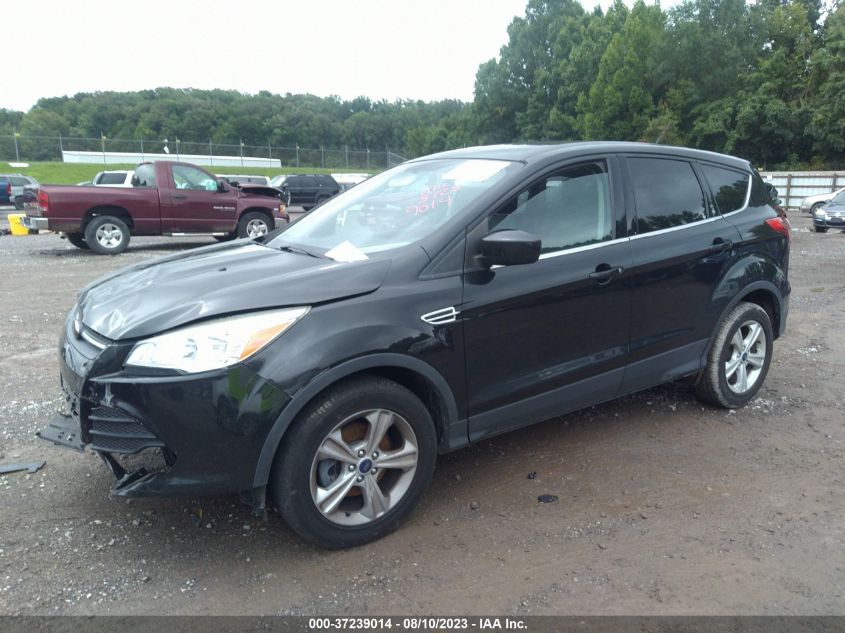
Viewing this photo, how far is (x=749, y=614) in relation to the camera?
263 centimetres

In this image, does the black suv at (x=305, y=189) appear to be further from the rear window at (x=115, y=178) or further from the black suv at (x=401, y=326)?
the black suv at (x=401, y=326)

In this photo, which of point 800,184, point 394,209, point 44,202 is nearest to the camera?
point 394,209

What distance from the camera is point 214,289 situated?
9.70 ft

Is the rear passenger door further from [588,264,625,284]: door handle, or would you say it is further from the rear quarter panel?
the rear quarter panel

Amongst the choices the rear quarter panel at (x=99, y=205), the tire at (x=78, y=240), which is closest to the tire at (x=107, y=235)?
the rear quarter panel at (x=99, y=205)

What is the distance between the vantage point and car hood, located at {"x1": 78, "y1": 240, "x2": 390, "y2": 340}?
9.16 ft

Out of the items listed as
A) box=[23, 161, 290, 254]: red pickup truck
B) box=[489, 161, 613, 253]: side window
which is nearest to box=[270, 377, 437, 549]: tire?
box=[489, 161, 613, 253]: side window

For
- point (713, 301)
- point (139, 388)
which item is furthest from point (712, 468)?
point (139, 388)

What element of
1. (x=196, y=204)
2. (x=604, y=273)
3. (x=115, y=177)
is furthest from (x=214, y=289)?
Result: (x=115, y=177)

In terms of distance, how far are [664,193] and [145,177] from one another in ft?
39.5

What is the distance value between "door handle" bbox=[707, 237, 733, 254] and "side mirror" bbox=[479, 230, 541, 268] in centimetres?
178

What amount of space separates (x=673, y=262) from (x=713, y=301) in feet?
1.73

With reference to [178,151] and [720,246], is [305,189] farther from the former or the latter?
[720,246]

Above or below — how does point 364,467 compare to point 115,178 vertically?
below
